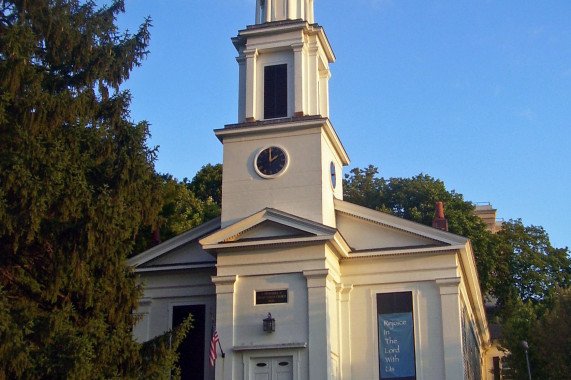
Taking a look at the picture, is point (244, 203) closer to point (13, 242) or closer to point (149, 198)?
point (149, 198)

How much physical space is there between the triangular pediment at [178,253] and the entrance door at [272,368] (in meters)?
4.76

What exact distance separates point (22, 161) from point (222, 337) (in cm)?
895

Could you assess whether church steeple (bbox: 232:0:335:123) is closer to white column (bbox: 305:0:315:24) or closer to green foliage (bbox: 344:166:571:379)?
white column (bbox: 305:0:315:24)

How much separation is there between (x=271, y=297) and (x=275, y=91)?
755cm

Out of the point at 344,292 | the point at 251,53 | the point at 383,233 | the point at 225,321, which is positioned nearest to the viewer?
the point at 225,321

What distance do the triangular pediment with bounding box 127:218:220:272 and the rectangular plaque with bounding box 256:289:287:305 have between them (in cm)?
335

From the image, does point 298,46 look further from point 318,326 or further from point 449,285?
point 318,326

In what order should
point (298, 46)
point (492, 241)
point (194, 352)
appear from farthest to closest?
point (492, 241)
point (298, 46)
point (194, 352)

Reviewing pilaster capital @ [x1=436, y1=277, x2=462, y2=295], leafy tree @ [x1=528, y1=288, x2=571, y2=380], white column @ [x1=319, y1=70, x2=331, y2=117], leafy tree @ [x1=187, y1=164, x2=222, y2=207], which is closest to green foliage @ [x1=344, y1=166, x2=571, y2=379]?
leafy tree @ [x1=528, y1=288, x2=571, y2=380]

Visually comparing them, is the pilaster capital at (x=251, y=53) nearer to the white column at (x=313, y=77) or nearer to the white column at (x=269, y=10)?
the white column at (x=269, y=10)

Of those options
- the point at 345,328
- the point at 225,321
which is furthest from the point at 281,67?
the point at 345,328

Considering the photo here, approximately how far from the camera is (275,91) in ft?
91.0

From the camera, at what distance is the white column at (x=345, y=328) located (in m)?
25.7

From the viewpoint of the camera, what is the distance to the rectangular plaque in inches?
969
